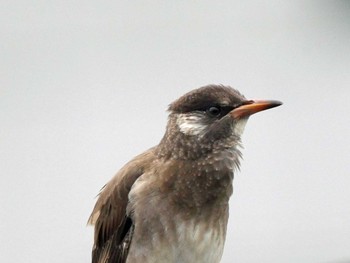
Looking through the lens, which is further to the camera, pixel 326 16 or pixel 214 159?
pixel 326 16

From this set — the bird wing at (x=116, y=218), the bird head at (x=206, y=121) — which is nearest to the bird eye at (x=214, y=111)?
the bird head at (x=206, y=121)

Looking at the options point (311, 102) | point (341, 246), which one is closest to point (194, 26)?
point (311, 102)

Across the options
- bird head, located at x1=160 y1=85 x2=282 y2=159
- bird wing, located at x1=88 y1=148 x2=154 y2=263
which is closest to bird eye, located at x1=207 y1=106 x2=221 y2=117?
bird head, located at x1=160 y1=85 x2=282 y2=159

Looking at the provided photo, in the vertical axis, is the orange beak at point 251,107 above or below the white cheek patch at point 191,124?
above

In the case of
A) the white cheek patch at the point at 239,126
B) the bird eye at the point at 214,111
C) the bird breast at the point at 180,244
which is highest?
the bird eye at the point at 214,111

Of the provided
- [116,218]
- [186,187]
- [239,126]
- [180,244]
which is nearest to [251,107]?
[239,126]

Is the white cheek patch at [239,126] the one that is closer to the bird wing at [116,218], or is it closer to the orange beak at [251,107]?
the orange beak at [251,107]

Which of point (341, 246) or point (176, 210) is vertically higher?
point (176, 210)

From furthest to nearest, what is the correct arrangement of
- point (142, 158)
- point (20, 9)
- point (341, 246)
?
point (341, 246), point (20, 9), point (142, 158)

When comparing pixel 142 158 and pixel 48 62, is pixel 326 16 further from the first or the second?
pixel 142 158
